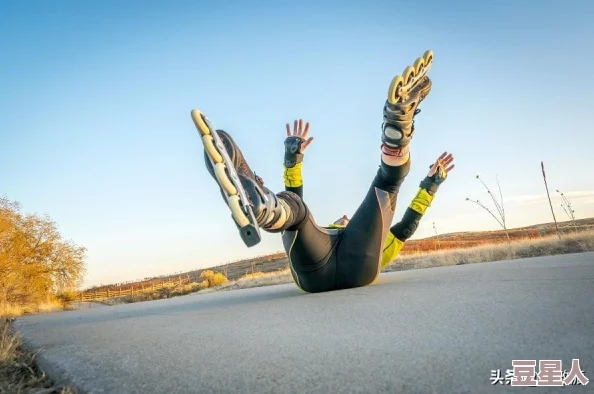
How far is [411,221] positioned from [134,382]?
3155 millimetres

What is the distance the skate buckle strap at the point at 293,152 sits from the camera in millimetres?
3518

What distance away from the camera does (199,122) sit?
2039 millimetres

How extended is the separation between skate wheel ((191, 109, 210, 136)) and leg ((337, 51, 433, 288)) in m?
1.43

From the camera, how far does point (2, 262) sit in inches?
652

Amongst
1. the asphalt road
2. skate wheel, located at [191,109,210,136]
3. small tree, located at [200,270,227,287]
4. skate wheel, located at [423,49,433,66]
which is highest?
skate wheel, located at [423,49,433,66]

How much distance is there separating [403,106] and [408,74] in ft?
0.91

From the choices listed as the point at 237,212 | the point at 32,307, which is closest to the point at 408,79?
the point at 237,212

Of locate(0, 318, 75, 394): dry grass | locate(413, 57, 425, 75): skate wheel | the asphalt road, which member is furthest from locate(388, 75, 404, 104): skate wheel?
locate(0, 318, 75, 394): dry grass

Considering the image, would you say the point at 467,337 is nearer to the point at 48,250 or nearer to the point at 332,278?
the point at 332,278

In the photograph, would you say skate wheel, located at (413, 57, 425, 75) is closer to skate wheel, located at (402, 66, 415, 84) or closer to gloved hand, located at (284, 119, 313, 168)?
skate wheel, located at (402, 66, 415, 84)

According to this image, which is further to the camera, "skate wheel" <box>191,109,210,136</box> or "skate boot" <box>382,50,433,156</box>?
"skate boot" <box>382,50,433,156</box>

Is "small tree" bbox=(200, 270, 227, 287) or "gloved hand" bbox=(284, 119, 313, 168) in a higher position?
"gloved hand" bbox=(284, 119, 313, 168)

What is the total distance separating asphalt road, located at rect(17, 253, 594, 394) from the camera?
33.1 inches

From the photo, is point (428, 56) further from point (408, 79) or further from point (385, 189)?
point (385, 189)
